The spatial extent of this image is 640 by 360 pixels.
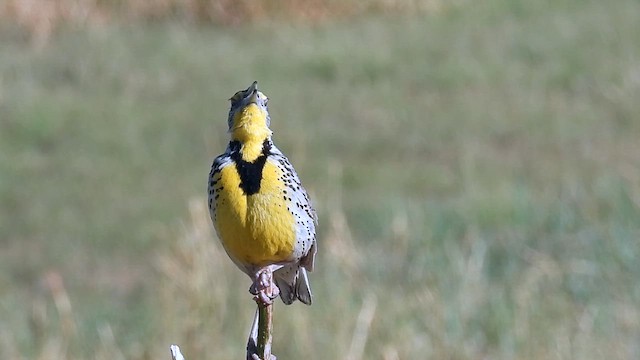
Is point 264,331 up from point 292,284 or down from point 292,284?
down

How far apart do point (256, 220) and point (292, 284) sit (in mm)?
192

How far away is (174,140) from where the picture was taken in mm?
8945

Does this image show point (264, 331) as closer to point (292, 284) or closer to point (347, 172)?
point (292, 284)

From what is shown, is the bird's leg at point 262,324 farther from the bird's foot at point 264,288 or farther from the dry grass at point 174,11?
the dry grass at point 174,11

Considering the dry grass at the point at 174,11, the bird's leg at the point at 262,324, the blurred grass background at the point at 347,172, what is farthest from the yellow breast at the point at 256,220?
the dry grass at the point at 174,11

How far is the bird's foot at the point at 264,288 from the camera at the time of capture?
5.97ft

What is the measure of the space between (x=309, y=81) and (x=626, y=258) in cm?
486

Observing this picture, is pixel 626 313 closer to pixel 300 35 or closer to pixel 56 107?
pixel 56 107

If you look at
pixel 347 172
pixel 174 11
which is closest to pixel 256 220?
pixel 347 172

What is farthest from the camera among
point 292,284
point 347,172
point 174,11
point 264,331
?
point 174,11

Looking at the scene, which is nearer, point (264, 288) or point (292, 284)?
point (264, 288)

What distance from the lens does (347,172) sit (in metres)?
8.45

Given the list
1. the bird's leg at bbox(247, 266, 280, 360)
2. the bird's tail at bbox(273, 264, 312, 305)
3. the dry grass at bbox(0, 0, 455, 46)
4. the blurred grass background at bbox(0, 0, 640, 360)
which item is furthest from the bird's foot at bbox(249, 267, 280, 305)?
the dry grass at bbox(0, 0, 455, 46)

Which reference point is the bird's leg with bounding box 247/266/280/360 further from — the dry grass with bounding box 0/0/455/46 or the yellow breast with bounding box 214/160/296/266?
the dry grass with bounding box 0/0/455/46
